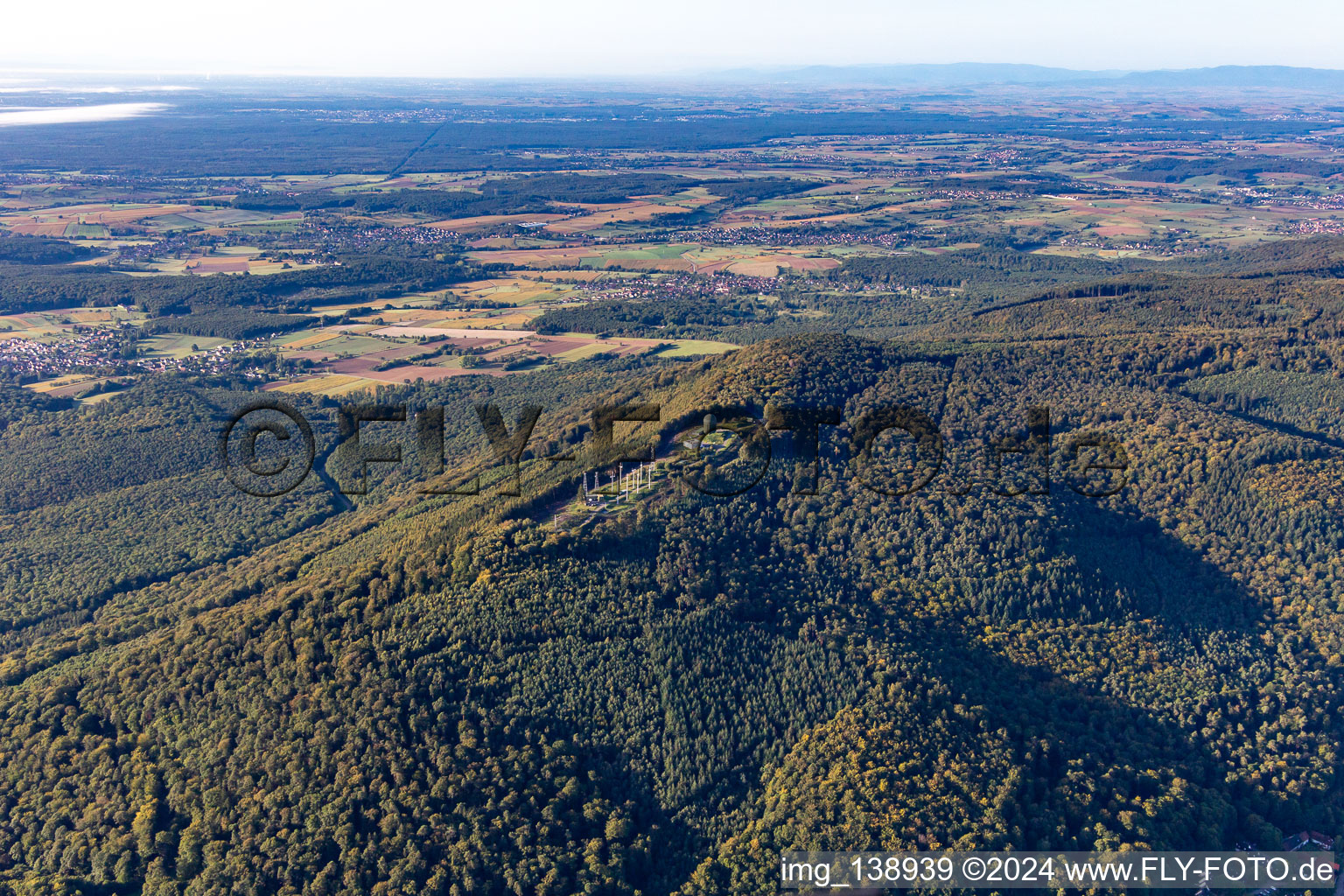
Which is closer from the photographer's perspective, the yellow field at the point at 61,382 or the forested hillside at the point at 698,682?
the forested hillside at the point at 698,682

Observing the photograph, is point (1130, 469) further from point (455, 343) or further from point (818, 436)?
point (455, 343)

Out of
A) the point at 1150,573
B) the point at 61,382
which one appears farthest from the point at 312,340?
the point at 1150,573

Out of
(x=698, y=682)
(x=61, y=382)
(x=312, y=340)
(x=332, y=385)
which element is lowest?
(x=698, y=682)

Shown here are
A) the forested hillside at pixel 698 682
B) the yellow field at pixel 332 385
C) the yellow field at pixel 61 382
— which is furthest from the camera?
the yellow field at pixel 332 385

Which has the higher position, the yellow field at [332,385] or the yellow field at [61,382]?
the yellow field at [61,382]

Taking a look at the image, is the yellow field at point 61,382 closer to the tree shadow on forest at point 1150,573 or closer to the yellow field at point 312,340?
the yellow field at point 312,340

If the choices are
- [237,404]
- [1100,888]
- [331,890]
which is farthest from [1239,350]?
[237,404]

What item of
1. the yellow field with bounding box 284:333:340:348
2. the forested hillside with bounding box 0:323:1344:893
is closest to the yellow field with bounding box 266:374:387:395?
the yellow field with bounding box 284:333:340:348

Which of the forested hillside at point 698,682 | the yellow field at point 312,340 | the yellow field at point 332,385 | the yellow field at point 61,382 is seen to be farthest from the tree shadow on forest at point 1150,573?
the yellow field at point 61,382

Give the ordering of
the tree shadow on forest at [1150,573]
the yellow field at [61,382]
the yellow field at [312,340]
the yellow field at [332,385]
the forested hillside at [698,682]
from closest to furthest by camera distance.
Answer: the forested hillside at [698,682]
the tree shadow on forest at [1150,573]
the yellow field at [61,382]
the yellow field at [332,385]
the yellow field at [312,340]

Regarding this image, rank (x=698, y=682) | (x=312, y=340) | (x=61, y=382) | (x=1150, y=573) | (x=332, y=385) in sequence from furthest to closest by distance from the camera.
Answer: (x=312, y=340)
(x=332, y=385)
(x=61, y=382)
(x=1150, y=573)
(x=698, y=682)

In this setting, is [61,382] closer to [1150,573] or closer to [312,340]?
[312,340]
